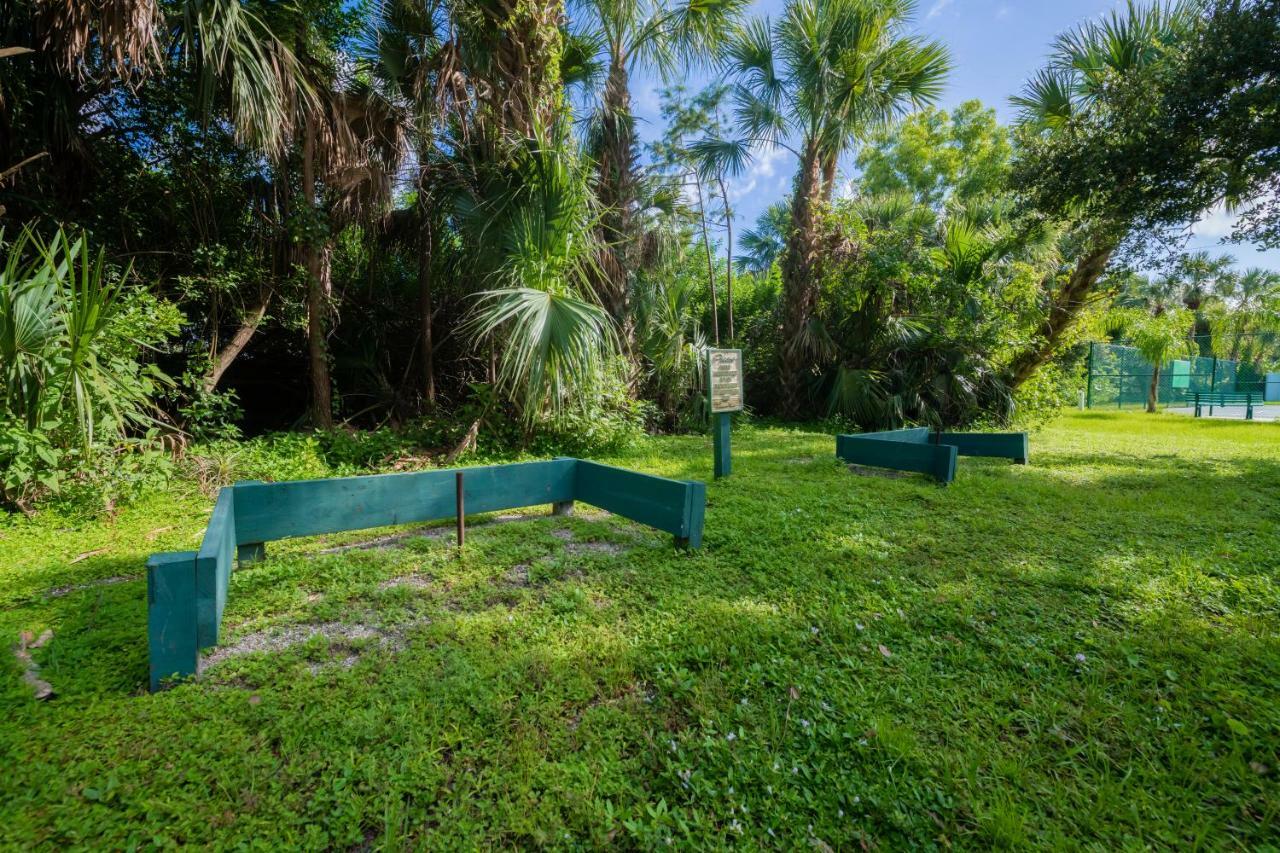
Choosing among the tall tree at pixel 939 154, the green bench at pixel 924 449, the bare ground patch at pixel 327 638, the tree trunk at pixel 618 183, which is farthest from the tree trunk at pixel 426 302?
the tall tree at pixel 939 154

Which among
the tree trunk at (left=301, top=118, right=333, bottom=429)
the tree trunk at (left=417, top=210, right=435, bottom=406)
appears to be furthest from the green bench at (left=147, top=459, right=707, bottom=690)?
the tree trunk at (left=417, top=210, right=435, bottom=406)

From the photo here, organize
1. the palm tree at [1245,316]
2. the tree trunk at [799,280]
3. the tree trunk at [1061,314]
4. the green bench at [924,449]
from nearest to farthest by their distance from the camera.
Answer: the green bench at [924,449]
the tree trunk at [1061,314]
the tree trunk at [799,280]
the palm tree at [1245,316]

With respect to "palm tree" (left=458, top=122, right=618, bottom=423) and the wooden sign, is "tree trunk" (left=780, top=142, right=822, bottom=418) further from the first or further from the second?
"palm tree" (left=458, top=122, right=618, bottom=423)

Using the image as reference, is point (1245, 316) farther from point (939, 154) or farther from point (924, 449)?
point (924, 449)

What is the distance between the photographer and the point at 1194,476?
567cm

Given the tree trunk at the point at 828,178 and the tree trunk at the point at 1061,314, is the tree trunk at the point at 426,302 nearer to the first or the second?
the tree trunk at the point at 828,178

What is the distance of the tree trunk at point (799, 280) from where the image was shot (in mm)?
9719

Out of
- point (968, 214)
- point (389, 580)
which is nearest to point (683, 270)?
point (968, 214)

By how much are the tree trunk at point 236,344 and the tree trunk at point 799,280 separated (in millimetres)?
8199

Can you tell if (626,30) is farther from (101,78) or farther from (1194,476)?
(1194,476)

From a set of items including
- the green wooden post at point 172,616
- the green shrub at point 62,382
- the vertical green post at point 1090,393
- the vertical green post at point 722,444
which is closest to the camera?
the green wooden post at point 172,616

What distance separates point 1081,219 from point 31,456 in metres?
10.5

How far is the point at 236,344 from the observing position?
5859 millimetres

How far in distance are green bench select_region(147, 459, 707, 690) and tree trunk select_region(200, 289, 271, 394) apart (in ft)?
12.1
